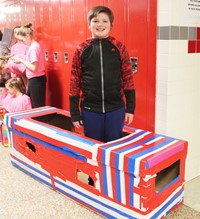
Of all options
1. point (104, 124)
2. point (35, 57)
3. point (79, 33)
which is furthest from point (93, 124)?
point (35, 57)

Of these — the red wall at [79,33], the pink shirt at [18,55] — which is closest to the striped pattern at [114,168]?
the red wall at [79,33]

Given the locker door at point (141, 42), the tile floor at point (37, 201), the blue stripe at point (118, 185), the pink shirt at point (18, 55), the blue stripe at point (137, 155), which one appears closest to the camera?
the blue stripe at point (137, 155)

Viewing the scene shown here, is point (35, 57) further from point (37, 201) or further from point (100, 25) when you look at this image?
point (37, 201)

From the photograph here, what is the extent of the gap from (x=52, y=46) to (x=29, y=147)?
1.31 metres

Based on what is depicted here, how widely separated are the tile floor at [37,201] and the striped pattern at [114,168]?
0.07 metres

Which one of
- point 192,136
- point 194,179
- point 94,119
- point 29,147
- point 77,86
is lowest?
point 194,179

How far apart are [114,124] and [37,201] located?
32.6 inches

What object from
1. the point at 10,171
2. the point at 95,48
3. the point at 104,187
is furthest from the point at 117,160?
the point at 10,171

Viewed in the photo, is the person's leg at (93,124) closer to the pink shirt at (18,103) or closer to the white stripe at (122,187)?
the white stripe at (122,187)

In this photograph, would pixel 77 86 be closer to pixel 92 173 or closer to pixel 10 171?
pixel 92 173

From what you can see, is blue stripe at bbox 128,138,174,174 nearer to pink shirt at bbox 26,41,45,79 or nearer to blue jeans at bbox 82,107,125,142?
blue jeans at bbox 82,107,125,142

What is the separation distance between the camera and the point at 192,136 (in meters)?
2.51

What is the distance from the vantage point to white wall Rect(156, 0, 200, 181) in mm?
2168

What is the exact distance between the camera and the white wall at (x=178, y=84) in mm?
2168
